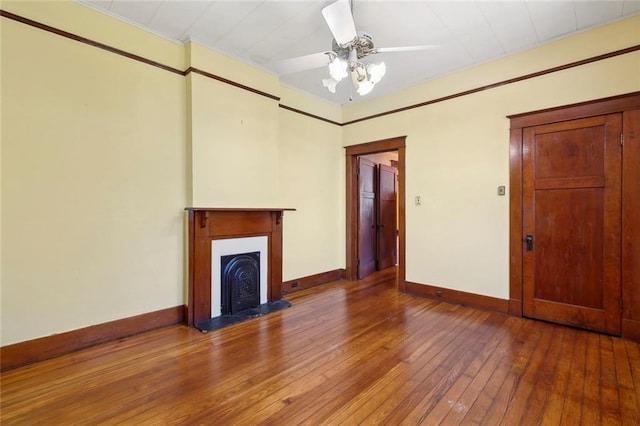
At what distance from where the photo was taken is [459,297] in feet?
12.6

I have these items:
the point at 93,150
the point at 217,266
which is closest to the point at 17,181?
the point at 93,150

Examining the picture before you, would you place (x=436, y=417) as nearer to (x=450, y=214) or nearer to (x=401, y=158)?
(x=450, y=214)

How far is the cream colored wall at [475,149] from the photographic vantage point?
293 centimetres

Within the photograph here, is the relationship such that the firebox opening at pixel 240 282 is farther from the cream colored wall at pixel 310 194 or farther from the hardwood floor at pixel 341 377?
the cream colored wall at pixel 310 194

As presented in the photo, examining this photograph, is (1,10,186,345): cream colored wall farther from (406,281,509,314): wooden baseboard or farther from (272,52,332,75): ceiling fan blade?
(406,281,509,314): wooden baseboard

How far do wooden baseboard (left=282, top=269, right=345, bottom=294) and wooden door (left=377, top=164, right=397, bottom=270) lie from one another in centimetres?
114

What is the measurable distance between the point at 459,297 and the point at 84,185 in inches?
174

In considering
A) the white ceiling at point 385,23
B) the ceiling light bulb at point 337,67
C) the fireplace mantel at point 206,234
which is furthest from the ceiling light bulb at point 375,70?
the fireplace mantel at point 206,234

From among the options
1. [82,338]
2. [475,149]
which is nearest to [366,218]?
[475,149]

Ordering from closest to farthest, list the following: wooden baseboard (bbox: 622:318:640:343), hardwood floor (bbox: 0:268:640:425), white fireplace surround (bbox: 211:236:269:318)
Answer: hardwood floor (bbox: 0:268:640:425), wooden baseboard (bbox: 622:318:640:343), white fireplace surround (bbox: 211:236:269:318)

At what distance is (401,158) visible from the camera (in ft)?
14.6

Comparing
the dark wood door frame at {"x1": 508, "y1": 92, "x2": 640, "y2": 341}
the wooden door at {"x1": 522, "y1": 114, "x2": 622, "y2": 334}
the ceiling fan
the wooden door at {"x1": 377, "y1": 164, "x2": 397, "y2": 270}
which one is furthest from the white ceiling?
the wooden door at {"x1": 377, "y1": 164, "x2": 397, "y2": 270}

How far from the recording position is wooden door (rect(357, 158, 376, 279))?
5258 millimetres

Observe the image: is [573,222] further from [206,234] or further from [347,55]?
[206,234]
